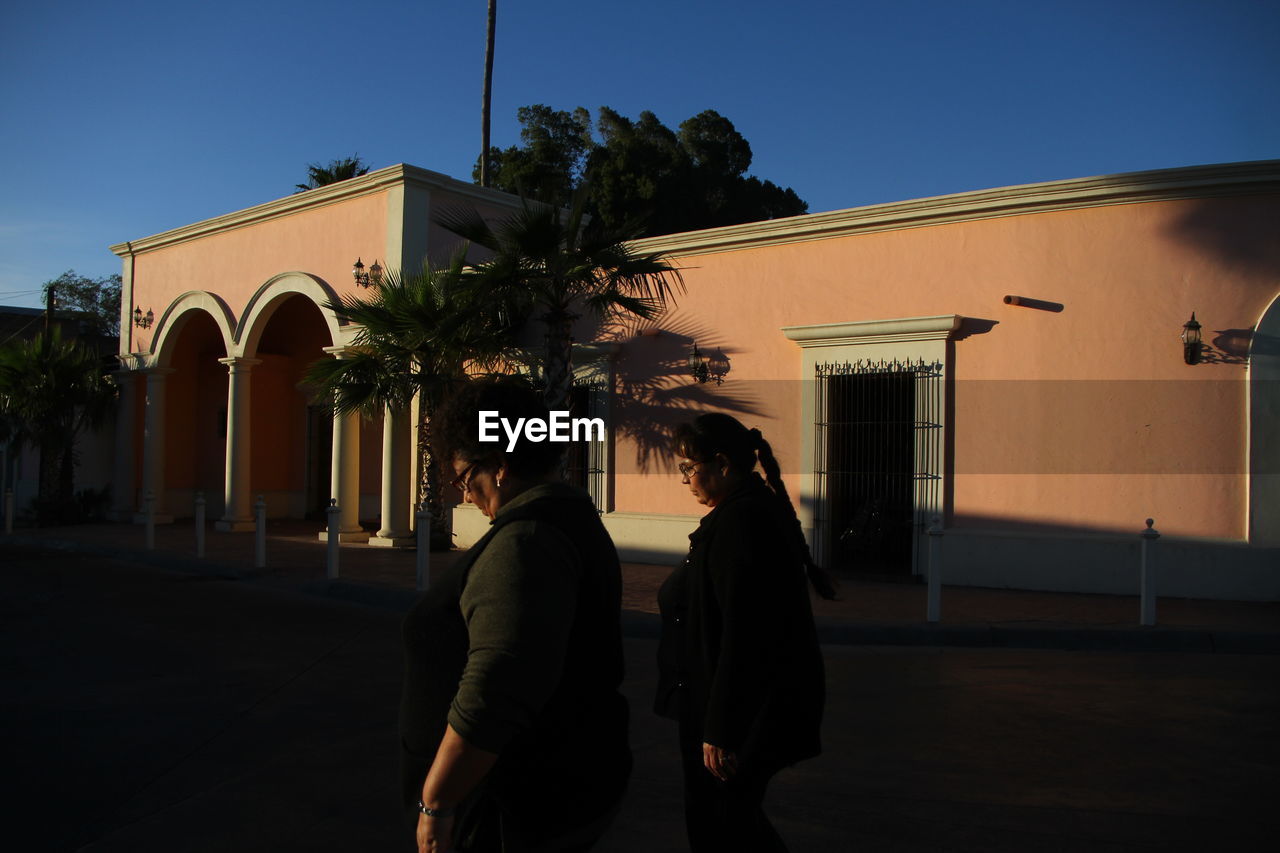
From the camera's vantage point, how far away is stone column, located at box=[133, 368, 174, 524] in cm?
2117

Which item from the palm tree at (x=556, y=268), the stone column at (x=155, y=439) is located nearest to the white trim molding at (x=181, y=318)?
the stone column at (x=155, y=439)

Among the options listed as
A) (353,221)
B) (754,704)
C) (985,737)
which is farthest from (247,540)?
(754,704)

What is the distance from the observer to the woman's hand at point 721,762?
278cm

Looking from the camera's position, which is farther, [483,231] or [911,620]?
[483,231]

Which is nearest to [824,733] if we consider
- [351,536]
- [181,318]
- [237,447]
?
[351,536]

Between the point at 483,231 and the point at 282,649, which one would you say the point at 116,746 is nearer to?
the point at 282,649

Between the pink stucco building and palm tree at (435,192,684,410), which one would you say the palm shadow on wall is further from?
palm tree at (435,192,684,410)

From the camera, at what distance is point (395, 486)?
1617cm

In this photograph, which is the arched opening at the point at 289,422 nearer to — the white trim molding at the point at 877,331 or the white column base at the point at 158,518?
the white column base at the point at 158,518

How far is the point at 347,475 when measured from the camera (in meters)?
16.8

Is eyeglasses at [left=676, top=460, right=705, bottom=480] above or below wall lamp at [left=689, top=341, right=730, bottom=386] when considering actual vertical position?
below

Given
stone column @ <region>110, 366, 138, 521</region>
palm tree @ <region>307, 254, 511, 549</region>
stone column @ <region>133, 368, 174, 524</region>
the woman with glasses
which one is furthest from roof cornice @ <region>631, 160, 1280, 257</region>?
stone column @ <region>110, 366, 138, 521</region>

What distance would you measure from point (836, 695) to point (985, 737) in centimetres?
124

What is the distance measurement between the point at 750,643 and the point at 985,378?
32.2 feet
